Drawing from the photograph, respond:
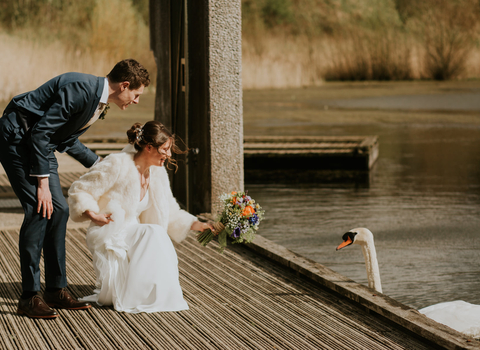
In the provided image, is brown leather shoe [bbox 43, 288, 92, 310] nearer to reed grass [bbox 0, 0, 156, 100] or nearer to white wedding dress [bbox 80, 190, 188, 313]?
white wedding dress [bbox 80, 190, 188, 313]

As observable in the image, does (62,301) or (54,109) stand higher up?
(54,109)

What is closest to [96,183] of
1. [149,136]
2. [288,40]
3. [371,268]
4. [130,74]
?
[149,136]

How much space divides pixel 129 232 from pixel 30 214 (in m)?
0.58

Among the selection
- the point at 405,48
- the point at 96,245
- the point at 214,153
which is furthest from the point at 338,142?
the point at 405,48

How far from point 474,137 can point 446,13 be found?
18157 millimetres

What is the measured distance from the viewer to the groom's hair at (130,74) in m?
3.82

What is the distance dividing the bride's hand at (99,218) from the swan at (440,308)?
63.3 inches

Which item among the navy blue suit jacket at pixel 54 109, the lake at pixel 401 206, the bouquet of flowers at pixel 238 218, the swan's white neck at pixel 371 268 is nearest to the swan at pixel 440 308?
the swan's white neck at pixel 371 268

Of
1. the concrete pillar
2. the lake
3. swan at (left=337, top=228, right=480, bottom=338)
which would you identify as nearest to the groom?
swan at (left=337, top=228, right=480, bottom=338)

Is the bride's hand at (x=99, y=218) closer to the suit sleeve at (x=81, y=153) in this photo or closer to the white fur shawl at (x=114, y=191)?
the white fur shawl at (x=114, y=191)

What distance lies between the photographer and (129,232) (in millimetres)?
4148

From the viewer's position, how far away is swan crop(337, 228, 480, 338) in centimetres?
487

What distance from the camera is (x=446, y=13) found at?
33719 millimetres

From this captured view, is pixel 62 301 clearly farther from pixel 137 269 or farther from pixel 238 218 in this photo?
pixel 238 218
